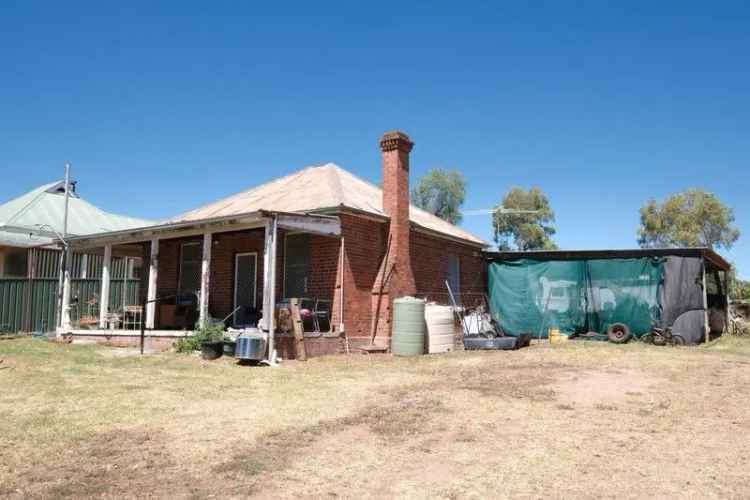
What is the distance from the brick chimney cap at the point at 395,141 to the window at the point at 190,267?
242 inches

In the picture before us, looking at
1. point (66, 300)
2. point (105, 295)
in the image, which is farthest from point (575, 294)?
point (66, 300)

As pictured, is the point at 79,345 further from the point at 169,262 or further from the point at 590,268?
the point at 590,268

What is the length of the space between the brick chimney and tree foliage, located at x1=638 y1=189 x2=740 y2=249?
38.4m

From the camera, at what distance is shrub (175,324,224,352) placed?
12.3 meters

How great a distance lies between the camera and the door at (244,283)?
15586 millimetres

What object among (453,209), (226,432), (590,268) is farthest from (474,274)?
(453,209)

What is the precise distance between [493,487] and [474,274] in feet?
52.1

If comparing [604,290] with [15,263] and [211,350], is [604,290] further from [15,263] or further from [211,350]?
[15,263]

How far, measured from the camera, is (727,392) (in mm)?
8289

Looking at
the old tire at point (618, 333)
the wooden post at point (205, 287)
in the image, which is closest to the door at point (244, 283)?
the wooden post at point (205, 287)

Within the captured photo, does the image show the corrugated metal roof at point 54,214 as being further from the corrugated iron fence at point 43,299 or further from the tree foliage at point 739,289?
the tree foliage at point 739,289

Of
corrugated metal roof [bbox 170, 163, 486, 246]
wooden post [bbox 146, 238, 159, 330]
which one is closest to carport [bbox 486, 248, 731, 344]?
corrugated metal roof [bbox 170, 163, 486, 246]

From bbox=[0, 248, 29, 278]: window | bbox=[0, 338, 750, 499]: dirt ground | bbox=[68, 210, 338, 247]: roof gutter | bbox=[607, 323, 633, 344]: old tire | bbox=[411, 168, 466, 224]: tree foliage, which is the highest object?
bbox=[411, 168, 466, 224]: tree foliage

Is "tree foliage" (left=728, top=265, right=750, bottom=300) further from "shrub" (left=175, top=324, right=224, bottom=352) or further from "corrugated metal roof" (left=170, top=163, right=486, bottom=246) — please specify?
"shrub" (left=175, top=324, right=224, bottom=352)
